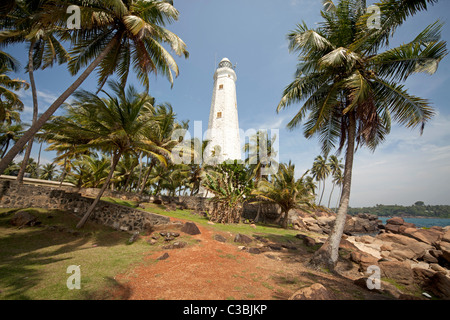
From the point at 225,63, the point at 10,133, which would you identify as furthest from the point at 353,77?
the point at 10,133

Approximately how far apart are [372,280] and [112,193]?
2103cm

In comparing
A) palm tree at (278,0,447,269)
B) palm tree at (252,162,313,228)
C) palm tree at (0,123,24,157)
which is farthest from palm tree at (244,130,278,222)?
palm tree at (0,123,24,157)

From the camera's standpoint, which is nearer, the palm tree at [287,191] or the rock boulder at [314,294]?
the rock boulder at [314,294]

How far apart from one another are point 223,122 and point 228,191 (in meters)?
12.7

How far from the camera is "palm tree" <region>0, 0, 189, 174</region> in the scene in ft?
25.1

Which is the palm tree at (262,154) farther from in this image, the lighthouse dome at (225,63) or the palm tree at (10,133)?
the palm tree at (10,133)

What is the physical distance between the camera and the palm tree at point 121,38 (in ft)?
25.1

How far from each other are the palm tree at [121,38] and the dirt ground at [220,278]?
7.06 meters

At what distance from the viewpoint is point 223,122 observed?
86.4ft
